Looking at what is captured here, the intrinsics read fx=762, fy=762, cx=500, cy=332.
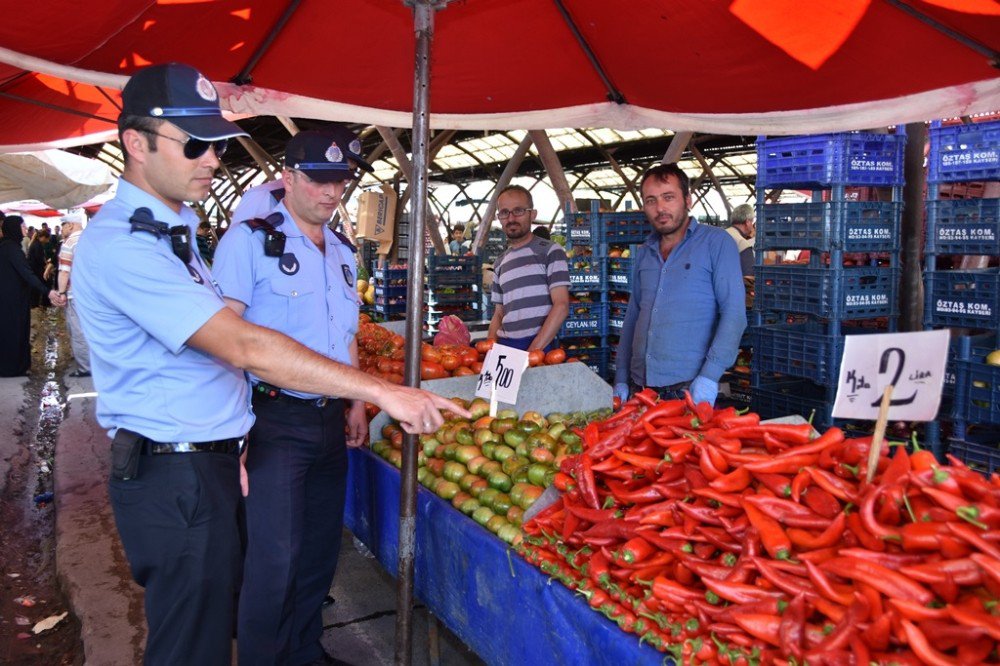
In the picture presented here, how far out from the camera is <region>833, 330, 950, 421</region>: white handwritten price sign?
1977mm

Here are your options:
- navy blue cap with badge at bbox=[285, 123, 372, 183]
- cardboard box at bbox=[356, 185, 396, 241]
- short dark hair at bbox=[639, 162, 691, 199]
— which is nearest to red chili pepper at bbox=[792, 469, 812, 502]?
navy blue cap with badge at bbox=[285, 123, 372, 183]

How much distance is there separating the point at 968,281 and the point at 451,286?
24.8 ft

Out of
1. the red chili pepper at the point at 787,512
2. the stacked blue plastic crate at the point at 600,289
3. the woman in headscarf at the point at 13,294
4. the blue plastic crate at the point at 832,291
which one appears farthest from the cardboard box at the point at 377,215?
the red chili pepper at the point at 787,512

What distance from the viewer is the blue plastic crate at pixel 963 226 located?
4.20m

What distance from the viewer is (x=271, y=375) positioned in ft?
6.79

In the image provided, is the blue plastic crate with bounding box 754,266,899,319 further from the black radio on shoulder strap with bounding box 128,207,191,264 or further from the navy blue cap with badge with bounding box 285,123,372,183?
the black radio on shoulder strap with bounding box 128,207,191,264

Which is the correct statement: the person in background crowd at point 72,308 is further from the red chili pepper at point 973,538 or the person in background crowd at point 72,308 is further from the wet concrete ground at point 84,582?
the red chili pepper at point 973,538

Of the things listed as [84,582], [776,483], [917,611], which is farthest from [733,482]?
[84,582]

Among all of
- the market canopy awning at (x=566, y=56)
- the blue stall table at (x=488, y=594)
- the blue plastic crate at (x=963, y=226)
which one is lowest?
the blue stall table at (x=488, y=594)

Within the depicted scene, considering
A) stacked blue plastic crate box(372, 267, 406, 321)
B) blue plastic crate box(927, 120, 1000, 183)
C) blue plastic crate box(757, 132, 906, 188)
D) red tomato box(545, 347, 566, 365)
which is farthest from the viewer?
stacked blue plastic crate box(372, 267, 406, 321)

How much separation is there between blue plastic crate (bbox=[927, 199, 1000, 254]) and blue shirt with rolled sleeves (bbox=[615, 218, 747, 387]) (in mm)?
1481

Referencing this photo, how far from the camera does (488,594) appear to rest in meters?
2.81

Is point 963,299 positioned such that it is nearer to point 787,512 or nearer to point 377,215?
point 787,512

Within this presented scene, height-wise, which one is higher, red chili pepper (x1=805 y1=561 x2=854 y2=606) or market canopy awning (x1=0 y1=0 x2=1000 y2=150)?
market canopy awning (x1=0 y1=0 x2=1000 y2=150)
